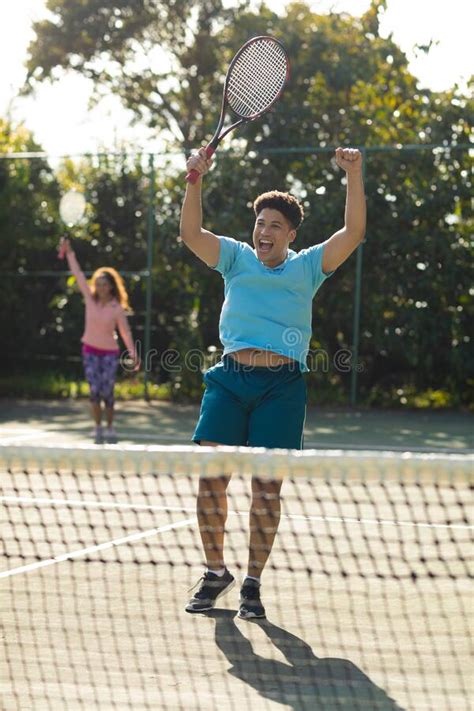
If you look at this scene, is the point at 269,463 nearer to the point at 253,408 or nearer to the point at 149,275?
the point at 253,408

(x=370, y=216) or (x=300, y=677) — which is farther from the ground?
(x=370, y=216)

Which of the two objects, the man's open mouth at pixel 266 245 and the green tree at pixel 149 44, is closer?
the man's open mouth at pixel 266 245

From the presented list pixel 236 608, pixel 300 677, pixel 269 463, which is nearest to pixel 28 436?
pixel 236 608

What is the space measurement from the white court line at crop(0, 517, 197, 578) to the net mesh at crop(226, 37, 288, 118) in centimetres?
224

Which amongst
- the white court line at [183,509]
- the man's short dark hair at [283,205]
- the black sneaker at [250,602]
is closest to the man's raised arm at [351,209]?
the man's short dark hair at [283,205]

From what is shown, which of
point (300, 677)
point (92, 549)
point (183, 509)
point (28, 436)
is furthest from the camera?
point (28, 436)

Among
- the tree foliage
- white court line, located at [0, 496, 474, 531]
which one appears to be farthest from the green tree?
white court line, located at [0, 496, 474, 531]

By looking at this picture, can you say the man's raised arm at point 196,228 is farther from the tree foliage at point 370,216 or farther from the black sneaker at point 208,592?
the tree foliage at point 370,216

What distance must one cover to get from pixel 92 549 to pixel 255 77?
244cm

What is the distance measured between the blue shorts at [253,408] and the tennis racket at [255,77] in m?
1.43

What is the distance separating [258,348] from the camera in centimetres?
513

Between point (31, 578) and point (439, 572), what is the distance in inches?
73.0

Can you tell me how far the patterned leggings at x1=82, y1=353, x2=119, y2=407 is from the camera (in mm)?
11609

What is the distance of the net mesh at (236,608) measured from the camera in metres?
3.55
